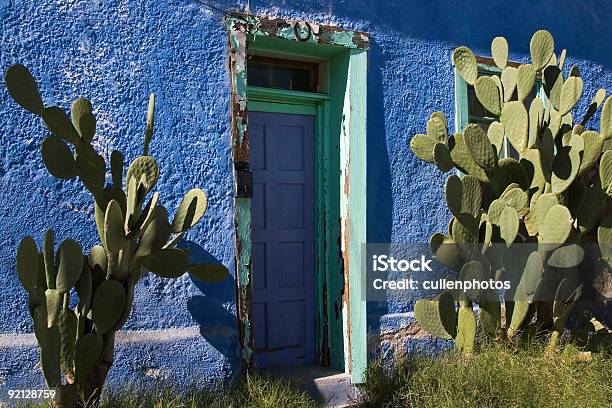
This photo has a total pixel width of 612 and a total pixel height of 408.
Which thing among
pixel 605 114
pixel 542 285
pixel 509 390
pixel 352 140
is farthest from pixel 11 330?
pixel 605 114

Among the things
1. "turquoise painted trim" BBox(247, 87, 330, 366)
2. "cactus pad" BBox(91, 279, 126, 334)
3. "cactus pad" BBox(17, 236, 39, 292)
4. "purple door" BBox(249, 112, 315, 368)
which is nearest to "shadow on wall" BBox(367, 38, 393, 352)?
"turquoise painted trim" BBox(247, 87, 330, 366)

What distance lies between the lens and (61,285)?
3555 mm

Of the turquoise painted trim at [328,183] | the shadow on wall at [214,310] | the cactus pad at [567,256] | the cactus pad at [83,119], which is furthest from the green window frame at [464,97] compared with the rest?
the cactus pad at [83,119]

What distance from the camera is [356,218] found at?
17.0ft

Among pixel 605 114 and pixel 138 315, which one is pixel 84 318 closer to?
pixel 138 315

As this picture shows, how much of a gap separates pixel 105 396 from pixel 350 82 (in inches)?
105

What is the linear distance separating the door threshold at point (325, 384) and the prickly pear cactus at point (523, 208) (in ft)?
2.44

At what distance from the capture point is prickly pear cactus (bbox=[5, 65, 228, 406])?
11.6 ft

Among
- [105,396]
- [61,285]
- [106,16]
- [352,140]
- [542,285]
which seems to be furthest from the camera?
[352,140]

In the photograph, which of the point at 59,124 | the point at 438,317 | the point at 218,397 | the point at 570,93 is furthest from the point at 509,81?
the point at 59,124

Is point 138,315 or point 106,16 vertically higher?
point 106,16

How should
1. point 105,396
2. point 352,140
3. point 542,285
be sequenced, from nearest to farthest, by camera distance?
point 105,396 → point 542,285 → point 352,140

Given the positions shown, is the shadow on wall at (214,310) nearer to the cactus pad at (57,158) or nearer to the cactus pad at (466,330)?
the cactus pad at (57,158)

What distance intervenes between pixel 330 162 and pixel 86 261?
216 centimetres
